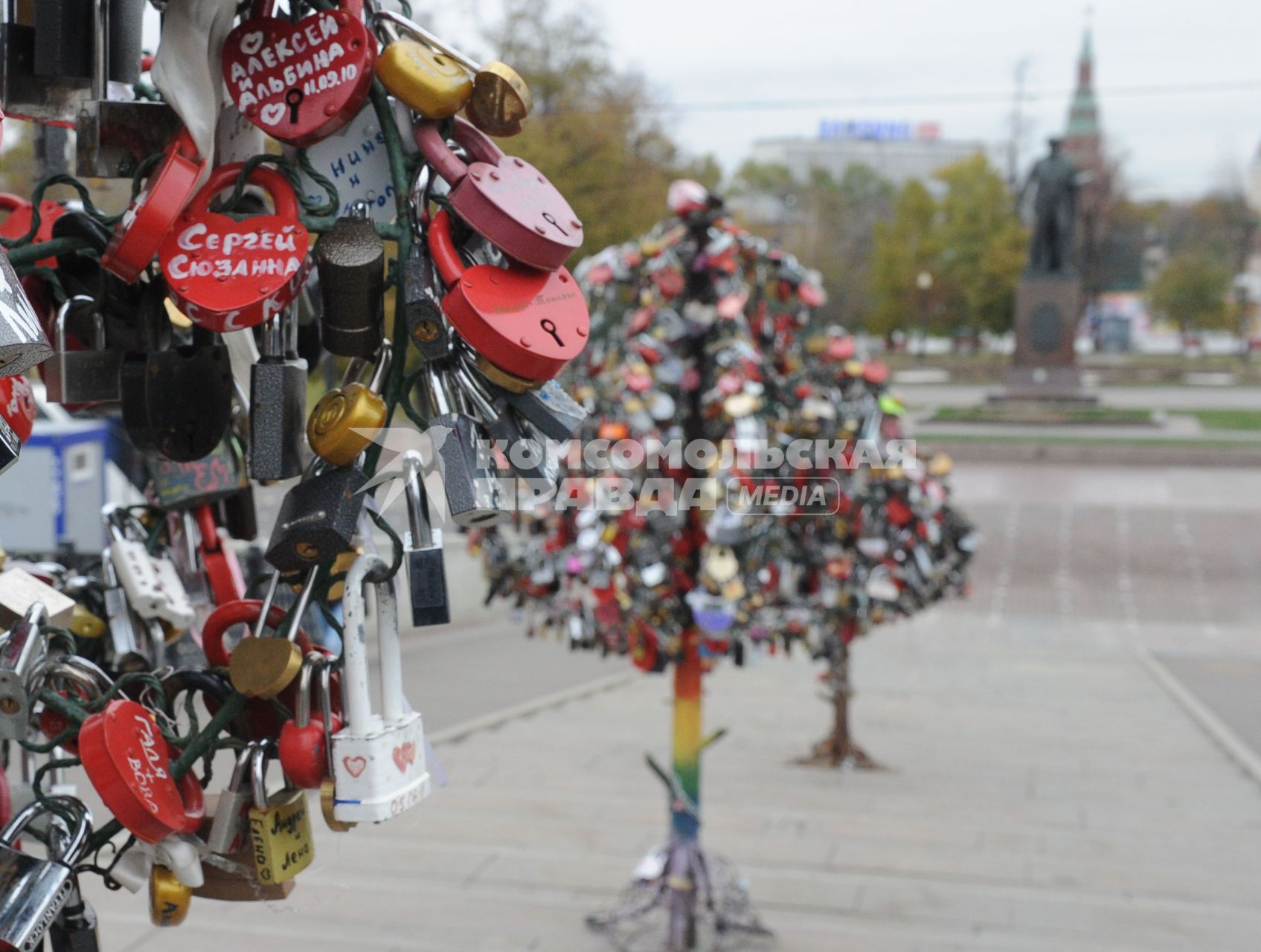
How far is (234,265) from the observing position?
1.54 m

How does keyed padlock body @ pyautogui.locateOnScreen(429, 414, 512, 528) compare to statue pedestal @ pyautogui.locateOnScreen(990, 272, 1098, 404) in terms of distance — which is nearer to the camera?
keyed padlock body @ pyautogui.locateOnScreen(429, 414, 512, 528)

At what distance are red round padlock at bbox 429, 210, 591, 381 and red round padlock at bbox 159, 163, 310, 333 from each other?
16cm

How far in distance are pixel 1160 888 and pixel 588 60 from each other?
19.3 metres

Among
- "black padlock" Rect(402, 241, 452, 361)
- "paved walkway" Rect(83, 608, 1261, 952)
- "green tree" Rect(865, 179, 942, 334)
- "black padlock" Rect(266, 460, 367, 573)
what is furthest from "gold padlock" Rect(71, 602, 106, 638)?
"green tree" Rect(865, 179, 942, 334)

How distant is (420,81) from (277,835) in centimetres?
89

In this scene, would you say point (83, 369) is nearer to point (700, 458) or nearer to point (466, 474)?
point (466, 474)

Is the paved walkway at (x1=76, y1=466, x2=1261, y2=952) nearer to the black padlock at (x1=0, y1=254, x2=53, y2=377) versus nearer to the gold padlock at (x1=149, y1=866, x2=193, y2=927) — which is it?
the gold padlock at (x1=149, y1=866, x2=193, y2=927)

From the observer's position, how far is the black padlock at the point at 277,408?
1.67 meters

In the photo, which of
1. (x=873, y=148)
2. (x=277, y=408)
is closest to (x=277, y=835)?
(x=277, y=408)

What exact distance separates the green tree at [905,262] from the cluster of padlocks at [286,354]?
193 ft

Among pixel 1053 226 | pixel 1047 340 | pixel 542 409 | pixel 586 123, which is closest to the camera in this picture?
pixel 542 409

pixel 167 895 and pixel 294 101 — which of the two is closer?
pixel 294 101

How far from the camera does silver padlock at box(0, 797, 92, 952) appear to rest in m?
1.55

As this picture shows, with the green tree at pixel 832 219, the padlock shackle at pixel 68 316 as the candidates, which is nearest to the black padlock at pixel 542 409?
the padlock shackle at pixel 68 316
